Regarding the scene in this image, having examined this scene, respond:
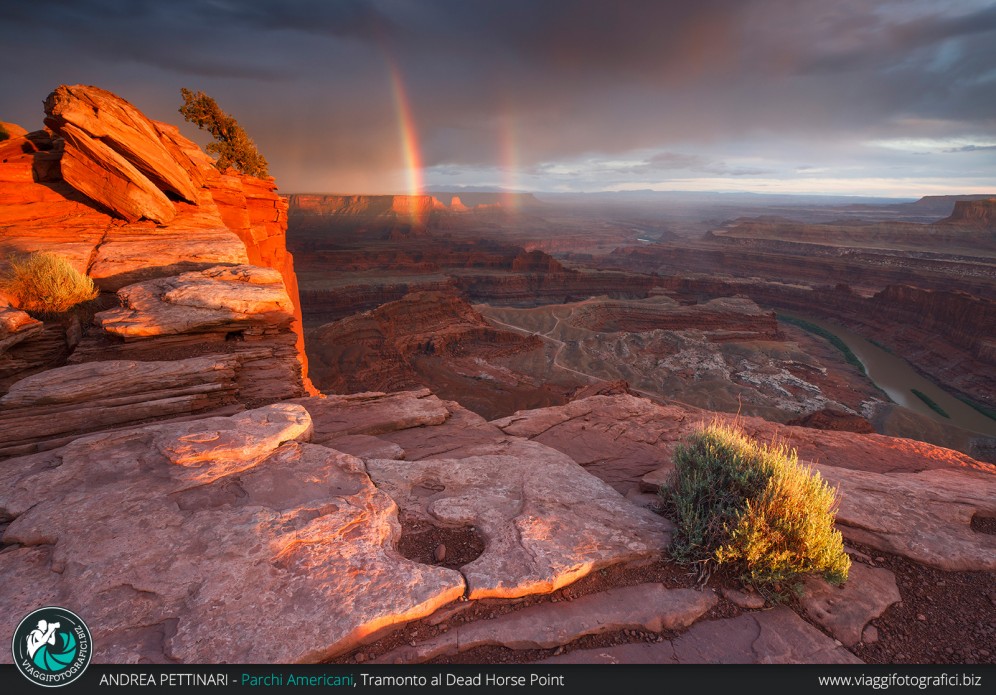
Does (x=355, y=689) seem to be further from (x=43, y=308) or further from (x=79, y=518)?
(x=43, y=308)

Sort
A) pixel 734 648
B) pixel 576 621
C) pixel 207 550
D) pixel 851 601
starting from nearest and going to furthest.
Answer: pixel 734 648 → pixel 576 621 → pixel 207 550 → pixel 851 601

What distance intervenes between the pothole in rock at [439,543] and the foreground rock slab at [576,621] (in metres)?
0.61

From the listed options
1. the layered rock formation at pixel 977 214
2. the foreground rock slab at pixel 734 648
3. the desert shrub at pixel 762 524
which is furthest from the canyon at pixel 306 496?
the layered rock formation at pixel 977 214

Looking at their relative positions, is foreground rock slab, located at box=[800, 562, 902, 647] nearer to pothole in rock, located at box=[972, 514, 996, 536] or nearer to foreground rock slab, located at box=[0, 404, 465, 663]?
pothole in rock, located at box=[972, 514, 996, 536]

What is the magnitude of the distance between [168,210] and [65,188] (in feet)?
6.46

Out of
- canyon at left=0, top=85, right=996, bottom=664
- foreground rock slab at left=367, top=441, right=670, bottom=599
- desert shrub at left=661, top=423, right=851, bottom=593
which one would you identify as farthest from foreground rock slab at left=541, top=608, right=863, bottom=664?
foreground rock slab at left=367, top=441, right=670, bottom=599

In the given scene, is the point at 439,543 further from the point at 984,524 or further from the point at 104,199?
the point at 104,199

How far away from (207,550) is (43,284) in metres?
6.52

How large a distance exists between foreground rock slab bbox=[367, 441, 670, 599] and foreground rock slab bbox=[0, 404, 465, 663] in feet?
1.09

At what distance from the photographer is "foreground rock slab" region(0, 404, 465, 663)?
249cm

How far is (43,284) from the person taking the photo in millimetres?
6395

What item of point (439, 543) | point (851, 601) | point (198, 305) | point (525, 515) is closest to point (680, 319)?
point (851, 601)

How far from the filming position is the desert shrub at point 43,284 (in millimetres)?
6258

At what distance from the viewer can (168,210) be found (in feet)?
33.1
